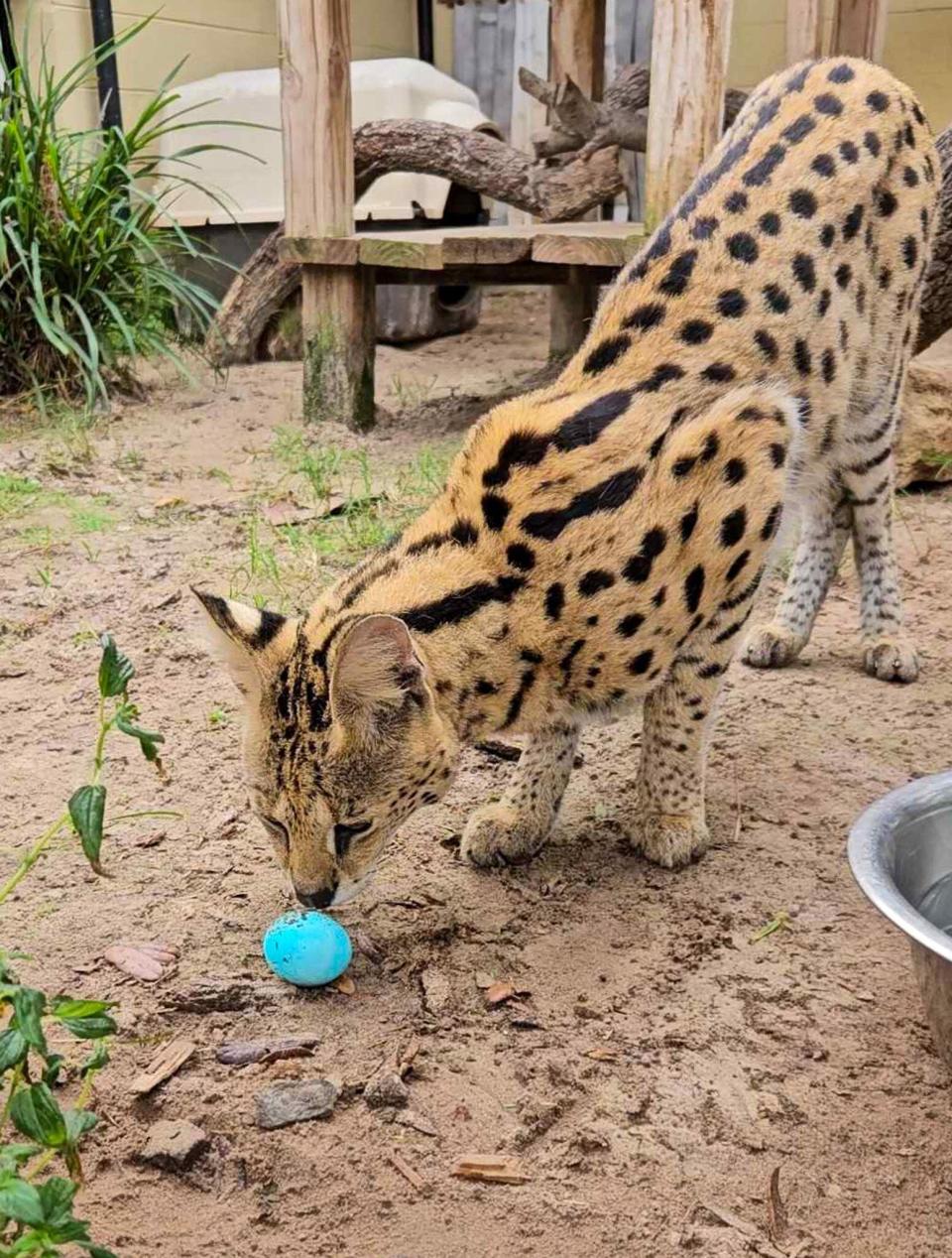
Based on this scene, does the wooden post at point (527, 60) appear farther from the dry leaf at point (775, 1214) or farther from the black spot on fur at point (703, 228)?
the dry leaf at point (775, 1214)

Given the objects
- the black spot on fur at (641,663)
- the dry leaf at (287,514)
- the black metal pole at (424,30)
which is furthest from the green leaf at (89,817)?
the black metal pole at (424,30)

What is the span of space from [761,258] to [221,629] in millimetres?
1746

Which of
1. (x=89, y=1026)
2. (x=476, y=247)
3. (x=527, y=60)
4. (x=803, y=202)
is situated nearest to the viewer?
(x=89, y=1026)

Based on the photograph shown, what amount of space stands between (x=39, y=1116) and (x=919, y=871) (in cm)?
175

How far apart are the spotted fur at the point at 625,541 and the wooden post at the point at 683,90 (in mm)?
1369

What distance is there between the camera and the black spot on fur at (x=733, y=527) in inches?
123

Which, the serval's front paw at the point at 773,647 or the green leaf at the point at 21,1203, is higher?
the green leaf at the point at 21,1203

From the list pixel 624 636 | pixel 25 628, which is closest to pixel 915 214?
pixel 624 636

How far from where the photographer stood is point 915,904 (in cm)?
266

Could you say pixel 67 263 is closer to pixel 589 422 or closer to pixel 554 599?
pixel 589 422

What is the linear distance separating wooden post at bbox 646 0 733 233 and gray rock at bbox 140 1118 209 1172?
432 centimetres

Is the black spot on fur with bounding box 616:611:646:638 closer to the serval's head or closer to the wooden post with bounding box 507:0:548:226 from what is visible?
the serval's head

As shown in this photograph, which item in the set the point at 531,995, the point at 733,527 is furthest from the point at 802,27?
the point at 531,995

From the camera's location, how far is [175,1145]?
2344 millimetres
